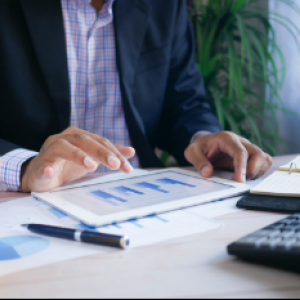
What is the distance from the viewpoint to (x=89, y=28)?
3.47 ft

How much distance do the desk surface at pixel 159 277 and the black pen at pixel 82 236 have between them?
13 millimetres

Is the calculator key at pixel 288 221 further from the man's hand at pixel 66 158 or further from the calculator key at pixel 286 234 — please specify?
the man's hand at pixel 66 158

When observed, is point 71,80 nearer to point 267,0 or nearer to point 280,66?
point 280,66

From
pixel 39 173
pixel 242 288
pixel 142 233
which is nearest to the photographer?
pixel 242 288

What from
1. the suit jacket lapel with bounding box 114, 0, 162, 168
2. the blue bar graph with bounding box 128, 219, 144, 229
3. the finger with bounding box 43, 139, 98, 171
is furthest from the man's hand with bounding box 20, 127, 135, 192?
the suit jacket lapel with bounding box 114, 0, 162, 168

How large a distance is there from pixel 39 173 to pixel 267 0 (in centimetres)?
150

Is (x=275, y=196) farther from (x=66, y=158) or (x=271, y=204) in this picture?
(x=66, y=158)

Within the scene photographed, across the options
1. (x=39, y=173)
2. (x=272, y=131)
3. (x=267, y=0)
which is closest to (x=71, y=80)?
(x=39, y=173)

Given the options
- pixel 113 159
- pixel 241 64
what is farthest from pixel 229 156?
pixel 241 64

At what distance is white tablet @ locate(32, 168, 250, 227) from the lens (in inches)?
20.1

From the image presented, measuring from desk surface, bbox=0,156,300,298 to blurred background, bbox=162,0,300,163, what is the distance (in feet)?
4.06

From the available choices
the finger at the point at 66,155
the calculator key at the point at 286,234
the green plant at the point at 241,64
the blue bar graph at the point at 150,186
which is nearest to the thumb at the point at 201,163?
the blue bar graph at the point at 150,186

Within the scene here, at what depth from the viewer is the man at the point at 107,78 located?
96 cm

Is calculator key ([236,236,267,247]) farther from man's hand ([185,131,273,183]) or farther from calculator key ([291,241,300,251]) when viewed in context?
man's hand ([185,131,273,183])
